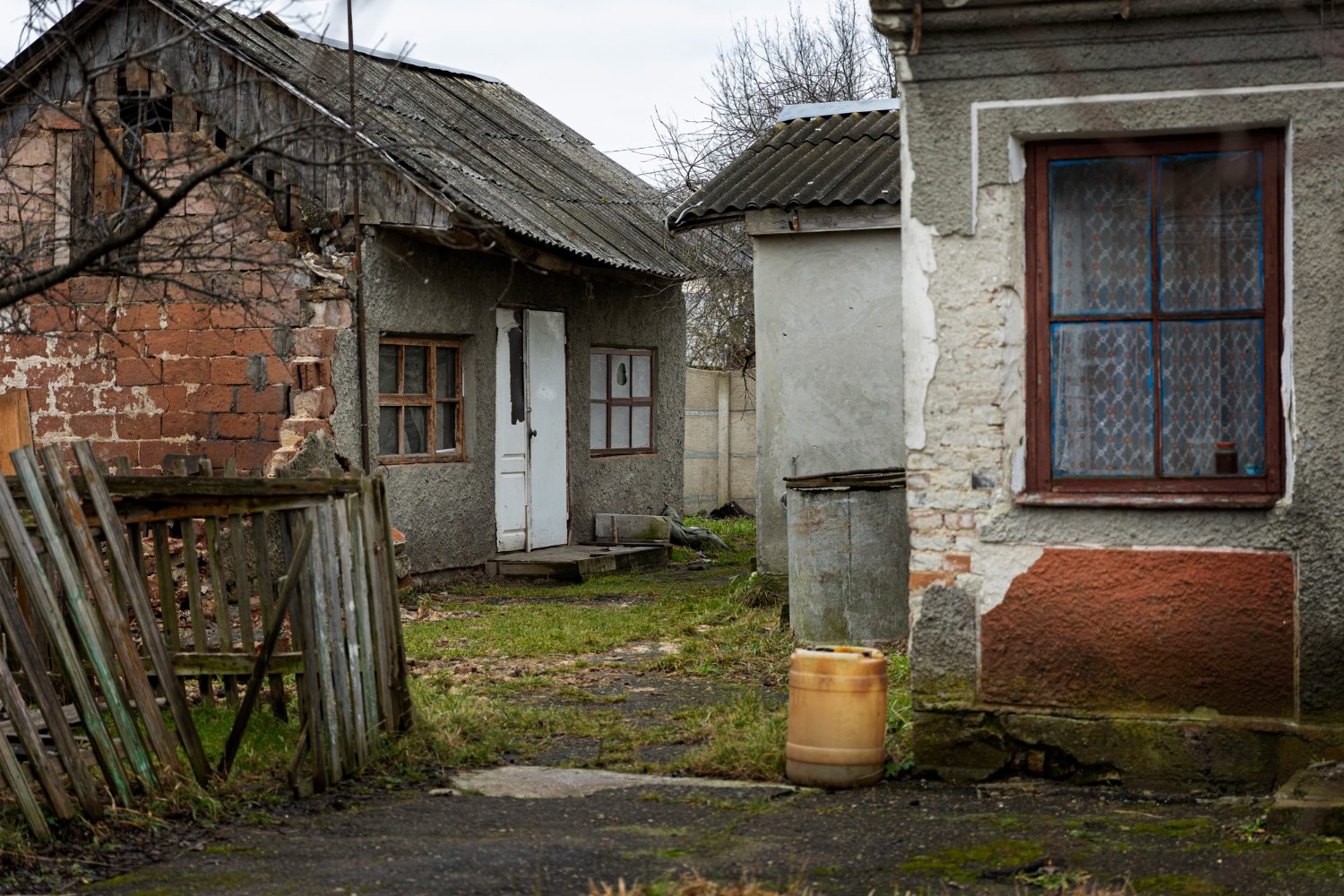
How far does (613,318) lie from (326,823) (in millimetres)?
10100

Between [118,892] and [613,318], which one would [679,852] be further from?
[613,318]

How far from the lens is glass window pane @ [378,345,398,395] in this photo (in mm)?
12219

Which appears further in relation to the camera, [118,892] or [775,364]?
[775,364]

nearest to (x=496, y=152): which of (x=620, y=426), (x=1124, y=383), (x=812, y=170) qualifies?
(x=620, y=426)

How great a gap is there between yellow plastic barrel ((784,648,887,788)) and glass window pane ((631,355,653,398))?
993 cm

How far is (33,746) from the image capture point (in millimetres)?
5027

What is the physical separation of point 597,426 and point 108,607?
32.1 feet

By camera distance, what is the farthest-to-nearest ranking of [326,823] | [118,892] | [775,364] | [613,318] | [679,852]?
[613,318], [775,364], [326,823], [679,852], [118,892]

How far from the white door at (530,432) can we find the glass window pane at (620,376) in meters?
1.08

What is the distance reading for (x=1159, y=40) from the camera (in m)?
5.92

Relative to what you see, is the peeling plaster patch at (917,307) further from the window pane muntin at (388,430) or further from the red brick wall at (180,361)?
the window pane muntin at (388,430)

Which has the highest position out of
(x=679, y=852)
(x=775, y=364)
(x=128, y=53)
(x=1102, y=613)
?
(x=128, y=53)

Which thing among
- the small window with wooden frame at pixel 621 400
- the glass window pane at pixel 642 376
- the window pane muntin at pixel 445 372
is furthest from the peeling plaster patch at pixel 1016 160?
the glass window pane at pixel 642 376

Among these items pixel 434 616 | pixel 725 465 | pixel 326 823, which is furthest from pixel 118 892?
pixel 725 465
